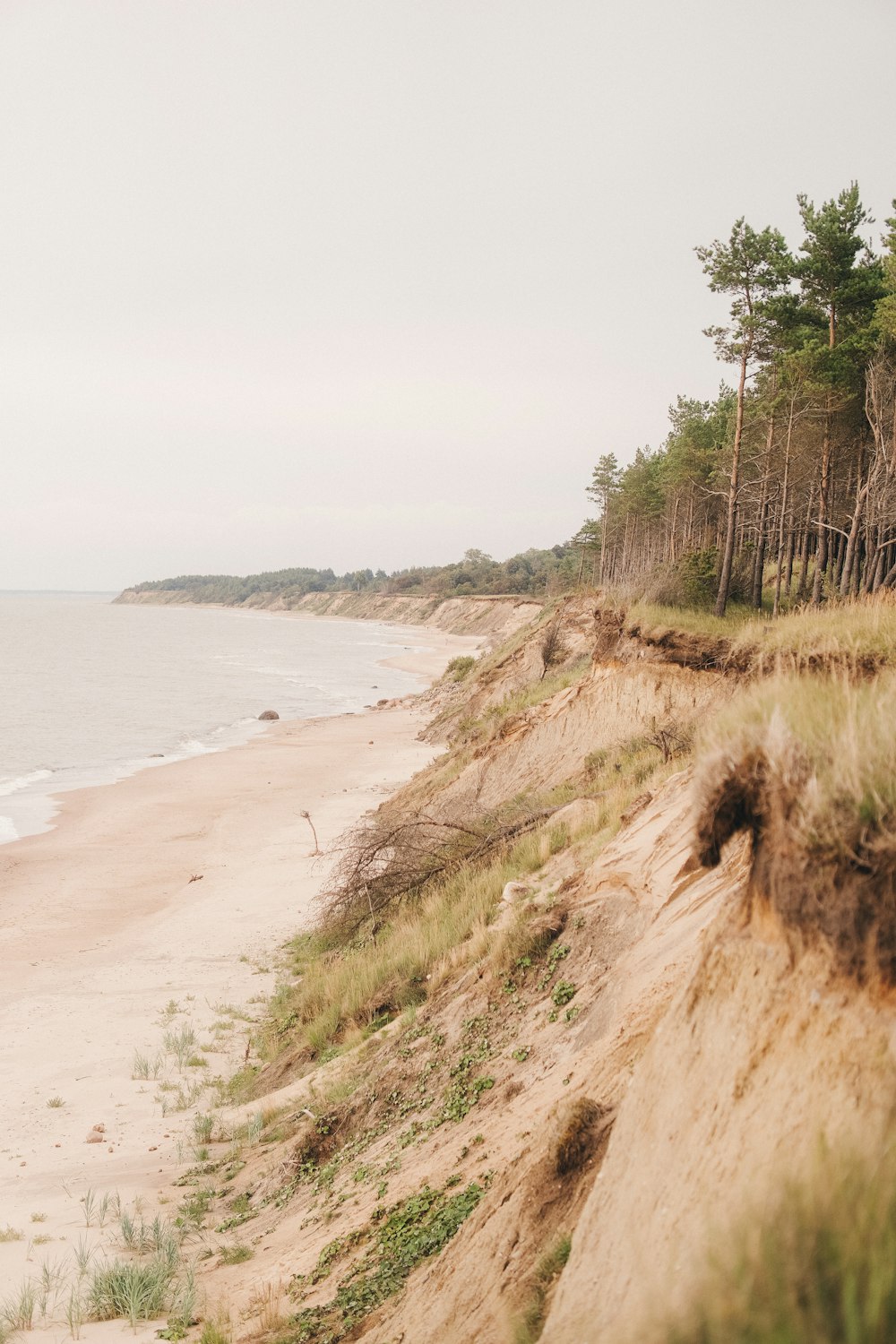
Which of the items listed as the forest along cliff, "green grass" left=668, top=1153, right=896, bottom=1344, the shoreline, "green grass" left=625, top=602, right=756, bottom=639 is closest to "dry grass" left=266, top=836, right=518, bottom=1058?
the forest along cliff

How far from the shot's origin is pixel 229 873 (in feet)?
64.1

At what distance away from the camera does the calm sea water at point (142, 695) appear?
33.8m

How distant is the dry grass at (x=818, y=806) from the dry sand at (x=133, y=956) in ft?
17.3

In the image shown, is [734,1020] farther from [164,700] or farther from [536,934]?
[164,700]

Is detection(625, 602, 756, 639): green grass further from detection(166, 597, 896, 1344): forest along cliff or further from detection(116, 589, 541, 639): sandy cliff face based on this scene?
detection(116, 589, 541, 639): sandy cliff face

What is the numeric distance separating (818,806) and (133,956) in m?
14.6

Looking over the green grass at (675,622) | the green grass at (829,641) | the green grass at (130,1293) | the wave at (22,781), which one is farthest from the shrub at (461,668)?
Result: the green grass at (130,1293)

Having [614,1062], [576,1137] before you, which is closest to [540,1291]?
[576,1137]

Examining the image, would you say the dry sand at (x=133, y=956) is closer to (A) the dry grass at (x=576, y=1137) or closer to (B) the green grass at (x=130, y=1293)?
(B) the green grass at (x=130, y=1293)

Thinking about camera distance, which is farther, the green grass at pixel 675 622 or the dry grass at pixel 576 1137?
the green grass at pixel 675 622

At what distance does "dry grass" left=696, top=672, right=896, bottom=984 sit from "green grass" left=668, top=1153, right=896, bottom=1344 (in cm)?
117

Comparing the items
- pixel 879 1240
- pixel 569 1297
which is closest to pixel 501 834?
pixel 569 1297

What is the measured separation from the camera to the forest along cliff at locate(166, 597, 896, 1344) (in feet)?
8.47

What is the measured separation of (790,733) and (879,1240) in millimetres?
1780
